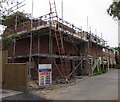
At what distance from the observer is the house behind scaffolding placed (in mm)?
11945

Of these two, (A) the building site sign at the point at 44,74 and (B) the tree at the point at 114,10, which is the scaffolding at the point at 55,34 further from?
(B) the tree at the point at 114,10

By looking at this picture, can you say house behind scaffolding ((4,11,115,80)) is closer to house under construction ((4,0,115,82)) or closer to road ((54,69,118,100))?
house under construction ((4,0,115,82))

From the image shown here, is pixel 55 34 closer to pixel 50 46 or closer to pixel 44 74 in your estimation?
pixel 50 46

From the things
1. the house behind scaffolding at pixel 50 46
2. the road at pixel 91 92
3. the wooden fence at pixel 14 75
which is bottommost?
the road at pixel 91 92

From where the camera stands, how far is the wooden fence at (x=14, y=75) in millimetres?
8875

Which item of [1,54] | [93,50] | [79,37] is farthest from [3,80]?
[93,50]

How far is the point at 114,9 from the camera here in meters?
7.46

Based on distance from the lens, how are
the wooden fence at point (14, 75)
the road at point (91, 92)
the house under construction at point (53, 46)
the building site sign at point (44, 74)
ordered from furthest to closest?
the house under construction at point (53, 46), the building site sign at point (44, 74), the wooden fence at point (14, 75), the road at point (91, 92)

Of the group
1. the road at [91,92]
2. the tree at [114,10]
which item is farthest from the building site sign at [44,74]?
the tree at [114,10]

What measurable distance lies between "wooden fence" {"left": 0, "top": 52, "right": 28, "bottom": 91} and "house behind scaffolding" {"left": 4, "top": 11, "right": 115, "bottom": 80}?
1802 mm

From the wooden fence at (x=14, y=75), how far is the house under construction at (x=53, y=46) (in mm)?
1642

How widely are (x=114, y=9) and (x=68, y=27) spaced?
6908mm

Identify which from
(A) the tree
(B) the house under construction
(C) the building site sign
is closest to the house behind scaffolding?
(B) the house under construction

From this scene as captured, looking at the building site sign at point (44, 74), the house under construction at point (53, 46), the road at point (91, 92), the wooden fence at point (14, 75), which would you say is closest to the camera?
the road at point (91, 92)
